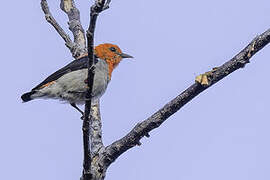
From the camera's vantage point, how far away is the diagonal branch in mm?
3879

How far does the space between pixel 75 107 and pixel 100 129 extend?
1.24m

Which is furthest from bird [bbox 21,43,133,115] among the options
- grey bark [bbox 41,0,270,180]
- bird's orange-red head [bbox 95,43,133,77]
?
grey bark [bbox 41,0,270,180]

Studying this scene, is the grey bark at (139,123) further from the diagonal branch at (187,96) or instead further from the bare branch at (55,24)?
the bare branch at (55,24)

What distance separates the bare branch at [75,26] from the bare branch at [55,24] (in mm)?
154

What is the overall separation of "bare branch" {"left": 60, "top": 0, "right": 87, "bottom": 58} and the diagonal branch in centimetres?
336

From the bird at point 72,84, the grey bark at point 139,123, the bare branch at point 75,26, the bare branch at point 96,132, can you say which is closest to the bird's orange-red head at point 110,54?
the bare branch at point 75,26

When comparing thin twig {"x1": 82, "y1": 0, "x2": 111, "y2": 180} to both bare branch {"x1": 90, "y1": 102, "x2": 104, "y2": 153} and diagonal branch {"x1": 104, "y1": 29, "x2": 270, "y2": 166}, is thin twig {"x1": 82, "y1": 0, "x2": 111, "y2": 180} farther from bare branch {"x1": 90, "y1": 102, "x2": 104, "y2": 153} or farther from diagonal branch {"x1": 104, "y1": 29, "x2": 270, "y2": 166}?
bare branch {"x1": 90, "y1": 102, "x2": 104, "y2": 153}

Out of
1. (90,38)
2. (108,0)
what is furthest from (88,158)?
(108,0)

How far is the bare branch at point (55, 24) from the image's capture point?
7.71 meters

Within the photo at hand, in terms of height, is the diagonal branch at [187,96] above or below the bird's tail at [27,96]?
below

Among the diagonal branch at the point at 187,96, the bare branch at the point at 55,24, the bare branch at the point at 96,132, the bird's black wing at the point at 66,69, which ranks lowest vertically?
the diagonal branch at the point at 187,96

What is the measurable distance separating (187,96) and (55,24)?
14.5 feet

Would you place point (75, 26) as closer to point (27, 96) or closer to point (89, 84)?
point (27, 96)

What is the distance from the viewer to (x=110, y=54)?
813 centimetres
